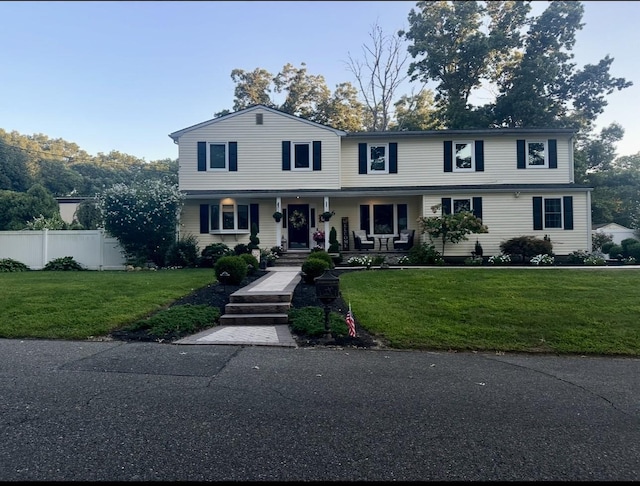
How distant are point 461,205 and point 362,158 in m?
5.09

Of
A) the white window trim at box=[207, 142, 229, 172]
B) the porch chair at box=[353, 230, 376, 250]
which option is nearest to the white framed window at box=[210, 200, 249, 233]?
the white window trim at box=[207, 142, 229, 172]

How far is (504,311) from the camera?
776 centimetres

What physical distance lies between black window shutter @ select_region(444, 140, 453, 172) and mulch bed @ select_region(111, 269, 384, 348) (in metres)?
8.68

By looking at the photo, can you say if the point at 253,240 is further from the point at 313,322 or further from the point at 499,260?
the point at 499,260

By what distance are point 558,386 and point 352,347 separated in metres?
2.74

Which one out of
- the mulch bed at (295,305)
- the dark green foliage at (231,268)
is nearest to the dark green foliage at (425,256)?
the mulch bed at (295,305)

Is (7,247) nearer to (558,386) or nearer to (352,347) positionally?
(352,347)

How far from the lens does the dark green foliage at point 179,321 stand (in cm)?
679

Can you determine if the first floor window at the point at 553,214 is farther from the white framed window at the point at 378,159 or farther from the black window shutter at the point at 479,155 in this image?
the white framed window at the point at 378,159

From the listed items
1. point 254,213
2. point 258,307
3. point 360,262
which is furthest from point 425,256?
point 258,307

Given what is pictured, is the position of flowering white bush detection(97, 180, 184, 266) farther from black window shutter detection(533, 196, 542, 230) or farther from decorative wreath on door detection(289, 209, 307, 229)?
black window shutter detection(533, 196, 542, 230)

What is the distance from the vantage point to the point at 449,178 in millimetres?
18891

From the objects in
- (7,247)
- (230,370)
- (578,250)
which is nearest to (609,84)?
(578,250)

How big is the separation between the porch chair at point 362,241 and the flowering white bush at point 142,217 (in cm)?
788
